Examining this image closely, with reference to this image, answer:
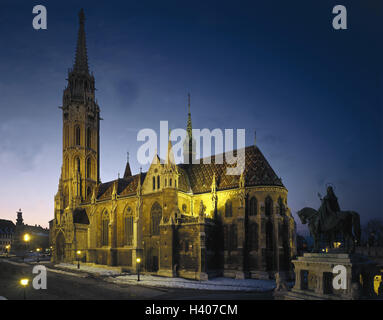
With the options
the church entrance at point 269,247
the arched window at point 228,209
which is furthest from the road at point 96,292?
the arched window at point 228,209

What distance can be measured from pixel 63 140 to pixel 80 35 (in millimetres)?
23187

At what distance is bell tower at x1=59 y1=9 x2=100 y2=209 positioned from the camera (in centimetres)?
6469

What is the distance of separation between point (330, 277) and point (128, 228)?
Answer: 3733 centimetres

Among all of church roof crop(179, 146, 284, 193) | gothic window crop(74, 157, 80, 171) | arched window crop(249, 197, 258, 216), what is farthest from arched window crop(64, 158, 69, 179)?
arched window crop(249, 197, 258, 216)

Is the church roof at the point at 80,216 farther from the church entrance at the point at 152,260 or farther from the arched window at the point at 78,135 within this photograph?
the church entrance at the point at 152,260

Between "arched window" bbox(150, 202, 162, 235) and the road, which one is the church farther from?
the road

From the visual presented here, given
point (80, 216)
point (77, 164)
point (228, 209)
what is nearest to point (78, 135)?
point (77, 164)

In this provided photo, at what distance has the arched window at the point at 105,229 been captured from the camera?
55.0 m

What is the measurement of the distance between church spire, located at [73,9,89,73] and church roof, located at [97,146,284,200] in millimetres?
28993

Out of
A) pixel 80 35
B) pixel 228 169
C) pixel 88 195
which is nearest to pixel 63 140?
pixel 88 195

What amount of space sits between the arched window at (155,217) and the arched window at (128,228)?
17.2 ft

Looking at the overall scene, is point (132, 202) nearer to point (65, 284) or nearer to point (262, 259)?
point (65, 284)

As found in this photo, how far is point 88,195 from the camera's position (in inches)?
2525
